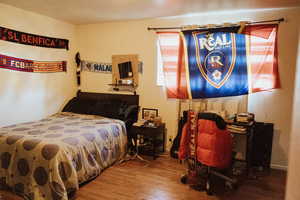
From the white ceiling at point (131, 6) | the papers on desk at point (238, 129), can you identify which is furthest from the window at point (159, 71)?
the papers on desk at point (238, 129)

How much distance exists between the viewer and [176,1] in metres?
2.89

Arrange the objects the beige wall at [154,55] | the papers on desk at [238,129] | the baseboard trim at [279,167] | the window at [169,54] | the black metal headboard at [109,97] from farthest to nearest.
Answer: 1. the black metal headboard at [109,97]
2. the window at [169,54]
3. the baseboard trim at [279,167]
4. the beige wall at [154,55]
5. the papers on desk at [238,129]

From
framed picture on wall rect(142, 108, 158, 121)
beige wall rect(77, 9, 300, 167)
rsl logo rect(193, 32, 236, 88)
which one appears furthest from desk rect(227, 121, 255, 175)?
framed picture on wall rect(142, 108, 158, 121)

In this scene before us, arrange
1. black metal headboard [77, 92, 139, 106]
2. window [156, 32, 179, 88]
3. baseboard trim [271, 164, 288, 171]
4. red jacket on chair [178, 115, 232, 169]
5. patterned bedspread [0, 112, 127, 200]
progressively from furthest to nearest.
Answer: black metal headboard [77, 92, 139, 106], window [156, 32, 179, 88], baseboard trim [271, 164, 288, 171], red jacket on chair [178, 115, 232, 169], patterned bedspread [0, 112, 127, 200]

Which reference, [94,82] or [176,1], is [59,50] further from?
[176,1]

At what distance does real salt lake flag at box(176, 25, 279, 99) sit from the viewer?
3.17 metres

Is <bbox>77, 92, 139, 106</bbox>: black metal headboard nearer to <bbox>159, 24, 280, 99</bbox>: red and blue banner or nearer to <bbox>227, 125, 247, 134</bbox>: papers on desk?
<bbox>159, 24, 280, 99</bbox>: red and blue banner

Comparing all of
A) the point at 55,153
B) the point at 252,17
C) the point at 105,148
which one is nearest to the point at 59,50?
the point at 105,148

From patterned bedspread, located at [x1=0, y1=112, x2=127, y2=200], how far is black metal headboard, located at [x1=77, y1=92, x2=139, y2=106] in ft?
3.41

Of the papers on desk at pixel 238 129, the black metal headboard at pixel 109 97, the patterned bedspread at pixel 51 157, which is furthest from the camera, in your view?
the black metal headboard at pixel 109 97

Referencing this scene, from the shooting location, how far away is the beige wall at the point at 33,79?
3.30 m

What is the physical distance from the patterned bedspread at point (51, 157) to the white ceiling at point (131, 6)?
1847 mm

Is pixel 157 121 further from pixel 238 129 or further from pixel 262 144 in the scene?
pixel 262 144

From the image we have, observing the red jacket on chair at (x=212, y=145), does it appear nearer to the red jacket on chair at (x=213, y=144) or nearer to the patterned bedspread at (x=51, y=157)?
the red jacket on chair at (x=213, y=144)
